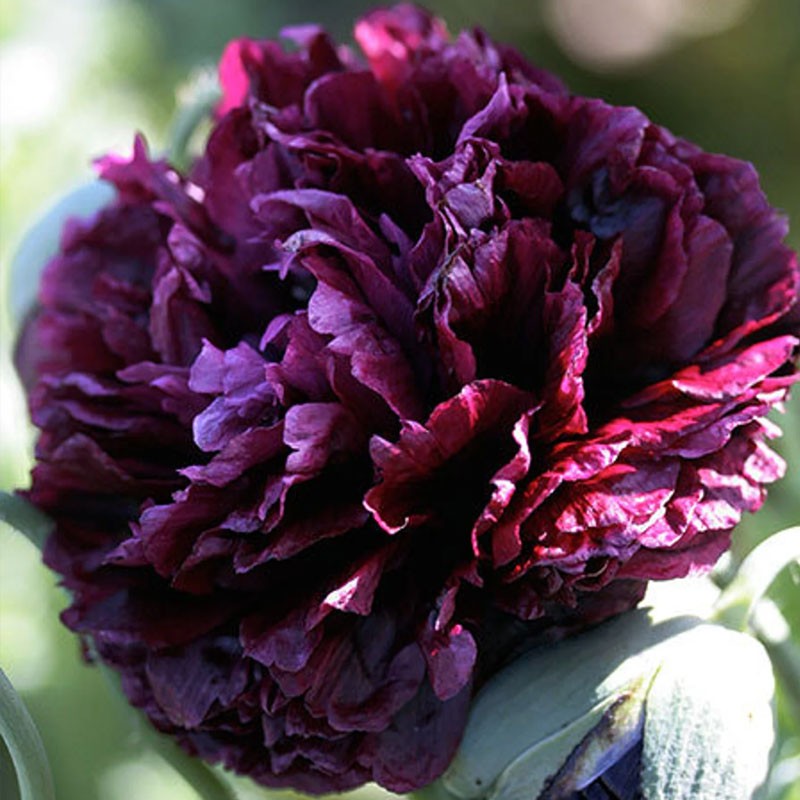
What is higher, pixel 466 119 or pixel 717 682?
pixel 466 119

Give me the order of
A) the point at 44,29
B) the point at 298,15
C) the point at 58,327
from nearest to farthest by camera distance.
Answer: the point at 58,327
the point at 44,29
the point at 298,15

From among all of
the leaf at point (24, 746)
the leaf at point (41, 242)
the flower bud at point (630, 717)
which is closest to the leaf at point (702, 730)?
the flower bud at point (630, 717)

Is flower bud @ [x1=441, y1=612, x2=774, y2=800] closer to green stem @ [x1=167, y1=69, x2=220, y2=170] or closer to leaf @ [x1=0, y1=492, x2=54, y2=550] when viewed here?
leaf @ [x1=0, y1=492, x2=54, y2=550]

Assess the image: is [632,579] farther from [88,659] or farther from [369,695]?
[88,659]

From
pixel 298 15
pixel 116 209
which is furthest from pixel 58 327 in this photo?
pixel 298 15

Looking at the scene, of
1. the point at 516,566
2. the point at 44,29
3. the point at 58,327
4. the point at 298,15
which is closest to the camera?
the point at 516,566

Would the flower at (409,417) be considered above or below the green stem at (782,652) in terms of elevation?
above

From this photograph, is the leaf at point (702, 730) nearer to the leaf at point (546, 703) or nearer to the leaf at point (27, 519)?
the leaf at point (546, 703)
